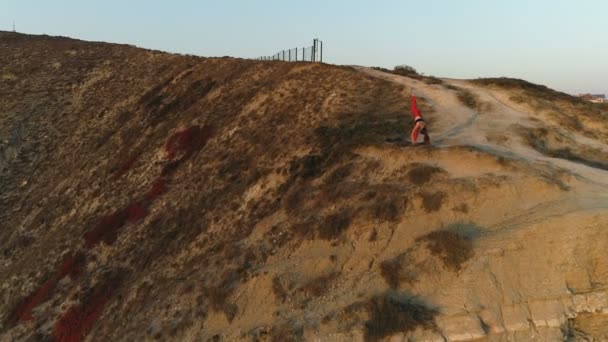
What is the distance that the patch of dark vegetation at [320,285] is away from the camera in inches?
661

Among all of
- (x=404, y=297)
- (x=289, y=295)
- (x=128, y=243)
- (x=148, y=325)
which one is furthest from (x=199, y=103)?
(x=404, y=297)

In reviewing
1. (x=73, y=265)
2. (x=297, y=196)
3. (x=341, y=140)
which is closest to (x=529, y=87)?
(x=341, y=140)

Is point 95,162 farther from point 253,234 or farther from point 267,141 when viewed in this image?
point 253,234

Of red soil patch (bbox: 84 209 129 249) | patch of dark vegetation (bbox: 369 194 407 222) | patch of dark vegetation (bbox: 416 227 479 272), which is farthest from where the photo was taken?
red soil patch (bbox: 84 209 129 249)

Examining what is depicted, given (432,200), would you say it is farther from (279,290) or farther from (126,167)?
(126,167)

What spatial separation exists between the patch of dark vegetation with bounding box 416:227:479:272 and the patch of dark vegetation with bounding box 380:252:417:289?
90 centimetres

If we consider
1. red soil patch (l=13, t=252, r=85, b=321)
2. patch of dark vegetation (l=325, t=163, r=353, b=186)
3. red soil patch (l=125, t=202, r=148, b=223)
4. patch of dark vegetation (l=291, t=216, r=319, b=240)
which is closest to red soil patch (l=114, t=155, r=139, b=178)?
red soil patch (l=125, t=202, r=148, b=223)

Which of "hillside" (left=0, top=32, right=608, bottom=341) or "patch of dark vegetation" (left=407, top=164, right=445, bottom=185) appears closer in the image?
"hillside" (left=0, top=32, right=608, bottom=341)

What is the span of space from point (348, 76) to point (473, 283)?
78.8 feet

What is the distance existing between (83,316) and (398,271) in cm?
1660

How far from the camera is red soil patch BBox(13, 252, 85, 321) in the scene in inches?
1061

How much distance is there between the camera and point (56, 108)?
52031 mm

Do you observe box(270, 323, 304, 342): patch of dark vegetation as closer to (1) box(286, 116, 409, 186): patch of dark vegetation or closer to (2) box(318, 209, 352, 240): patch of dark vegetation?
(2) box(318, 209, 352, 240): patch of dark vegetation

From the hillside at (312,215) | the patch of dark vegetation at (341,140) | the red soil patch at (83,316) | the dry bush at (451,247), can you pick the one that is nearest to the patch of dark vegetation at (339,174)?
the patch of dark vegetation at (341,140)
